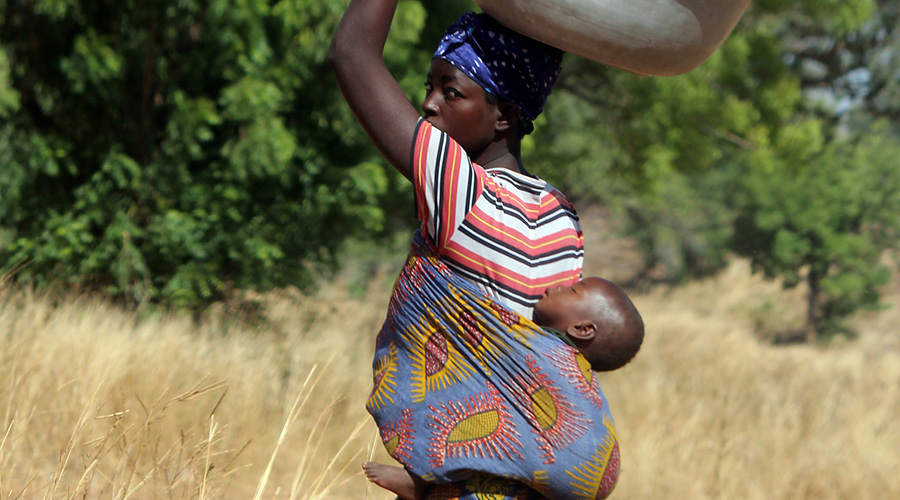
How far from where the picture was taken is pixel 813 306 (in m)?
16.6

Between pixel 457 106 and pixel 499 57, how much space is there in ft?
0.41

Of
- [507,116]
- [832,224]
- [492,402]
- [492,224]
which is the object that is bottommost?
[832,224]

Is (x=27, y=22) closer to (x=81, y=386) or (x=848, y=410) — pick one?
(x=81, y=386)

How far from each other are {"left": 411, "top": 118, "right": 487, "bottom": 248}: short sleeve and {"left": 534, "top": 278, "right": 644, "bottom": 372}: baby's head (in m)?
0.24

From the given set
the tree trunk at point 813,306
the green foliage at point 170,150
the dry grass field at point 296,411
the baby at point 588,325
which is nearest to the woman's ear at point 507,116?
the baby at point 588,325

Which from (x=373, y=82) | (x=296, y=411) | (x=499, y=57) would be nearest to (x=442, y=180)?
(x=373, y=82)

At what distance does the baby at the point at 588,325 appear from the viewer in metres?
1.48

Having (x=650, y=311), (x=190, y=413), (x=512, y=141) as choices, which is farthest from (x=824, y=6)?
(x=650, y=311)

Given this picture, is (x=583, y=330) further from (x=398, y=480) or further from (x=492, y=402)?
(x=398, y=480)

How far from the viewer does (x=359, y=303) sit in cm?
1134

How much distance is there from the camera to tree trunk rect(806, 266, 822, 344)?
645 inches

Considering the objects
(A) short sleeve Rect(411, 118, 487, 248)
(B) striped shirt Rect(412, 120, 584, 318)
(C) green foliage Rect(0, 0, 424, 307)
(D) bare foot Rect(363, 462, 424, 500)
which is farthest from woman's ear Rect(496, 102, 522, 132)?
(C) green foliage Rect(0, 0, 424, 307)

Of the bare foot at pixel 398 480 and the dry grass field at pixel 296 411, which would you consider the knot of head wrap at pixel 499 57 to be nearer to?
the bare foot at pixel 398 480

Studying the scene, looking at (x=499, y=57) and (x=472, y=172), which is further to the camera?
(x=499, y=57)
